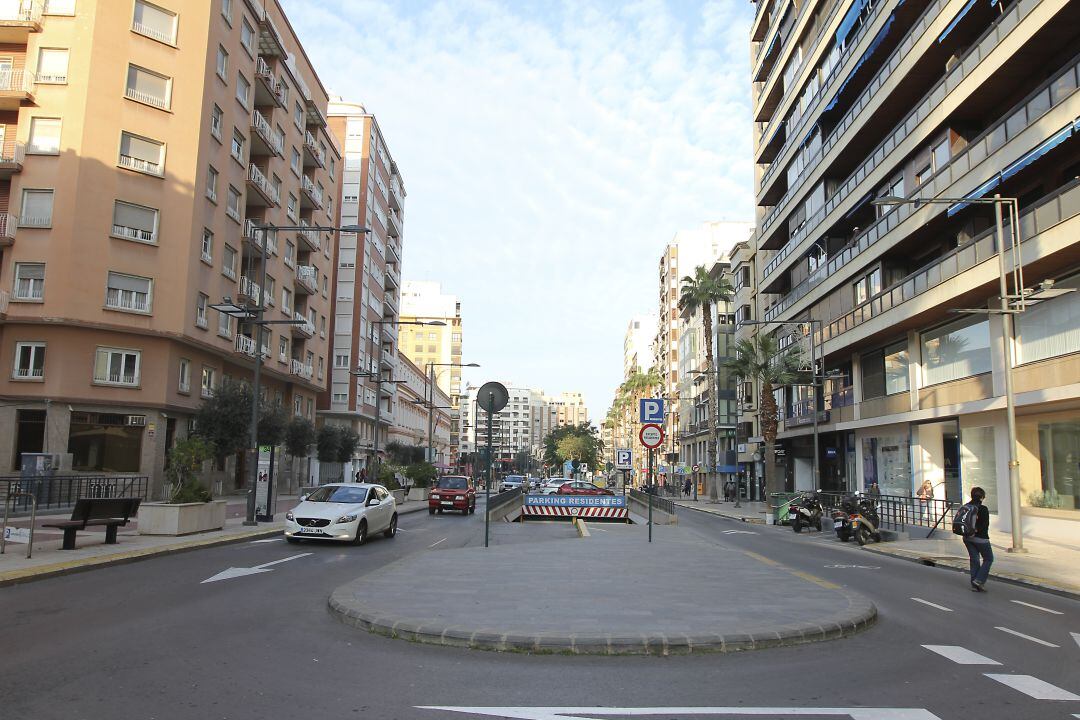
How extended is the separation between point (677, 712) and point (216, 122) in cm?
3663

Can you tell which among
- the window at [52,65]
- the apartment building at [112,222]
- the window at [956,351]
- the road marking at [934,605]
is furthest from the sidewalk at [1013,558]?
the window at [52,65]

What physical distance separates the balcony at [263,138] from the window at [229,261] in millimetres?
6712

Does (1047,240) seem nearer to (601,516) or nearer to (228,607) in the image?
(601,516)

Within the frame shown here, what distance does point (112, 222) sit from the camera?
102 ft

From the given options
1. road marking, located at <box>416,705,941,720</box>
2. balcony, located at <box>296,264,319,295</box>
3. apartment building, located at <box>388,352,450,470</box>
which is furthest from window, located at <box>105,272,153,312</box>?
apartment building, located at <box>388,352,450,470</box>

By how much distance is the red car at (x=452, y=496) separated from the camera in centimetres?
3338

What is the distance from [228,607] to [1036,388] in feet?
72.0

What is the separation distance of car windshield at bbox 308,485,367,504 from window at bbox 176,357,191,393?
17.3m

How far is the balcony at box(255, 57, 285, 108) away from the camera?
40.4 metres

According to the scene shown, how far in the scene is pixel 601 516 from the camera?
29.3 meters

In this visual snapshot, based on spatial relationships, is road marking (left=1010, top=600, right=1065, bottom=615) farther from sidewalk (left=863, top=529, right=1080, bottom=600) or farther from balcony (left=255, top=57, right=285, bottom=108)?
balcony (left=255, top=57, right=285, bottom=108)

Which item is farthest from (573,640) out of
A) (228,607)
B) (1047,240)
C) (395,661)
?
(1047,240)

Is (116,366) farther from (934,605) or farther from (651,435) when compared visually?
(934,605)

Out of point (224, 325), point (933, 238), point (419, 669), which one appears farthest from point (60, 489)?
point (933, 238)
